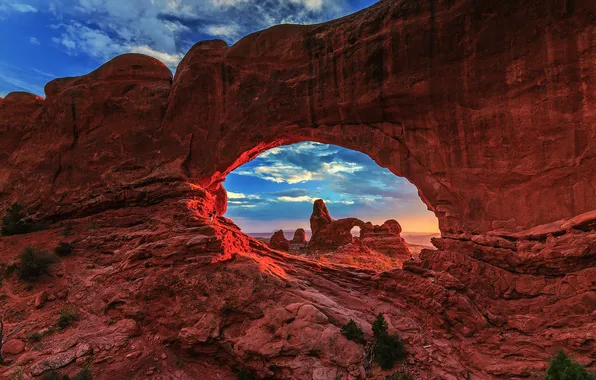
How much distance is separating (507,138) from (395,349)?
9536 mm

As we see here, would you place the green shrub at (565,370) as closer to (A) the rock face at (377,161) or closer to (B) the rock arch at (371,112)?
(A) the rock face at (377,161)

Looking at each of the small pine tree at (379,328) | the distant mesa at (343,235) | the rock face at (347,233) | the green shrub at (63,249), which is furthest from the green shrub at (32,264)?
the rock face at (347,233)

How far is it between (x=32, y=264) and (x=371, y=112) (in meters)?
18.3

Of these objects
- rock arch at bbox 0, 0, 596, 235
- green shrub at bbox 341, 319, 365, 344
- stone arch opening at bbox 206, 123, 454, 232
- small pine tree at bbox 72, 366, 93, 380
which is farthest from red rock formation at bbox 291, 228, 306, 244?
small pine tree at bbox 72, 366, 93, 380

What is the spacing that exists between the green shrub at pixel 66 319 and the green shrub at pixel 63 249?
14.3ft

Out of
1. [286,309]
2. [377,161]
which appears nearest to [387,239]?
[377,161]

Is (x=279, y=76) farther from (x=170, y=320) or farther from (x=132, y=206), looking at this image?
(x=170, y=320)

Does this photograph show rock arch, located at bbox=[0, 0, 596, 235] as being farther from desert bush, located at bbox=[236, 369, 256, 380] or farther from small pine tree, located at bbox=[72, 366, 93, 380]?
desert bush, located at bbox=[236, 369, 256, 380]

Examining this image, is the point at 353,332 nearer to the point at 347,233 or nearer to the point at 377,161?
the point at 377,161

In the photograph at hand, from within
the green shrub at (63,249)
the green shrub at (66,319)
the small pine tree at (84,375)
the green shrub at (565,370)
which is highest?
the green shrub at (63,249)

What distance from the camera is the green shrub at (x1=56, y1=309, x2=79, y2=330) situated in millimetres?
12227

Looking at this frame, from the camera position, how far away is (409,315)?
1251 cm

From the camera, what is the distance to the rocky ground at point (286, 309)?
10.2 m

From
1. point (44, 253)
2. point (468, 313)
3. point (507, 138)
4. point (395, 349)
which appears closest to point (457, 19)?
point (507, 138)
